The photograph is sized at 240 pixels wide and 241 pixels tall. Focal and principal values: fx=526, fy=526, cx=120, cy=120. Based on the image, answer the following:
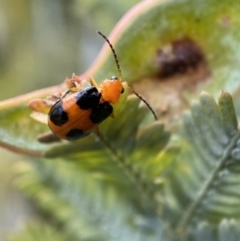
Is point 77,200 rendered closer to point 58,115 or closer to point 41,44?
point 58,115

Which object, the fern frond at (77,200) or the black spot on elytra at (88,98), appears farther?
the fern frond at (77,200)

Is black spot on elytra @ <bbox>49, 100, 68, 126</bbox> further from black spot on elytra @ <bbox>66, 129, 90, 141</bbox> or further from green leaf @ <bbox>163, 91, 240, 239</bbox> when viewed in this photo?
green leaf @ <bbox>163, 91, 240, 239</bbox>

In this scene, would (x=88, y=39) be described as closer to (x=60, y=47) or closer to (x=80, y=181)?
(x=60, y=47)

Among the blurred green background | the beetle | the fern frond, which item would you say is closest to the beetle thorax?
the beetle

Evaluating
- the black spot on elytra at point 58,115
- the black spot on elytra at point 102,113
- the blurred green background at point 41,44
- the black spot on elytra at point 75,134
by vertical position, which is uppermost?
the blurred green background at point 41,44

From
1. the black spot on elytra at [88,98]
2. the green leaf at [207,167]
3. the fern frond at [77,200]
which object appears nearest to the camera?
the green leaf at [207,167]

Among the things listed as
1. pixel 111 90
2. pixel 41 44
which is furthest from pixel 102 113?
pixel 41 44

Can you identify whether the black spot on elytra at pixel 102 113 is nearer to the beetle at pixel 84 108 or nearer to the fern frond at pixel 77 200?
the beetle at pixel 84 108

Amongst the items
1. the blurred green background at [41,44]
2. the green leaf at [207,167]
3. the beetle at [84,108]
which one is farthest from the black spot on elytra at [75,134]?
the blurred green background at [41,44]
